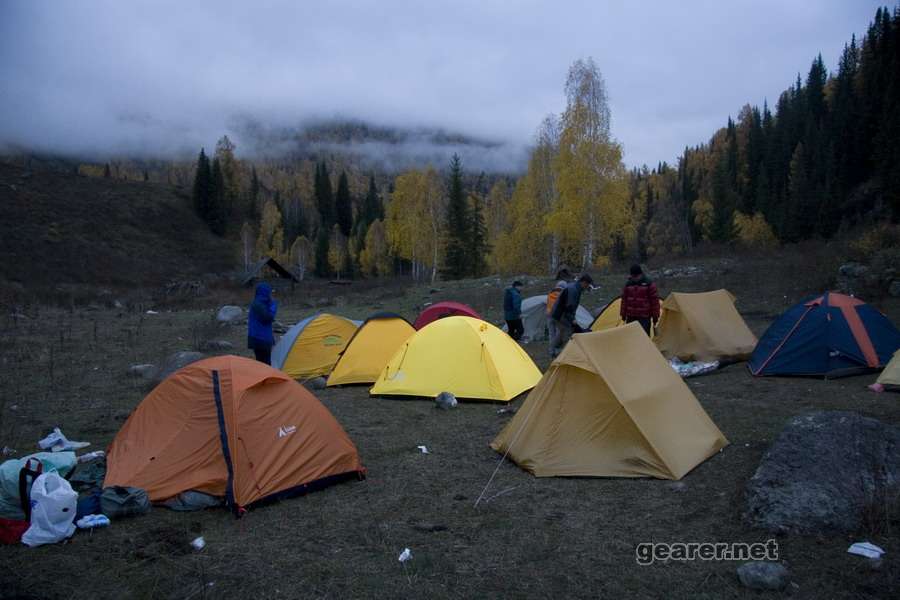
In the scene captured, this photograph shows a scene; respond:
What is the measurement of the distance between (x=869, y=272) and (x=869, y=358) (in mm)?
8919

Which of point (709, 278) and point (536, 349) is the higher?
point (709, 278)

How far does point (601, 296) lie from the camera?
23281 millimetres

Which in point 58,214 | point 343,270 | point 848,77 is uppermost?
point 848,77

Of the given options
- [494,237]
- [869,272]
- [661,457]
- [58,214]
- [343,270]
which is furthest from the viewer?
[343,270]

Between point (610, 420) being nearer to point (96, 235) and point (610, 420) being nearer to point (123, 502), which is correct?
point (123, 502)

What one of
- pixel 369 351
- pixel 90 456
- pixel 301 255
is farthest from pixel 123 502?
pixel 301 255

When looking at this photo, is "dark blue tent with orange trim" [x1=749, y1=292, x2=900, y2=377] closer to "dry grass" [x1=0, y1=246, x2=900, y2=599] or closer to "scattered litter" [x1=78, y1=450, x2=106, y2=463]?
"dry grass" [x1=0, y1=246, x2=900, y2=599]

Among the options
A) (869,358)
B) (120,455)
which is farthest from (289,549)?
(869,358)

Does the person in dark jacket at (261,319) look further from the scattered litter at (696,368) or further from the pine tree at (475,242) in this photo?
the pine tree at (475,242)

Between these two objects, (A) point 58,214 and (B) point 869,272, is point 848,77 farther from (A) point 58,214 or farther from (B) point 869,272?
(A) point 58,214

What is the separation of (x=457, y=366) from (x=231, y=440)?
16.0 feet

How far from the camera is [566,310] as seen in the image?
12023mm

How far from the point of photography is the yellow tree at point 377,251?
6631cm

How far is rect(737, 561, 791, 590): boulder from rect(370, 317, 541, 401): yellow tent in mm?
5662
